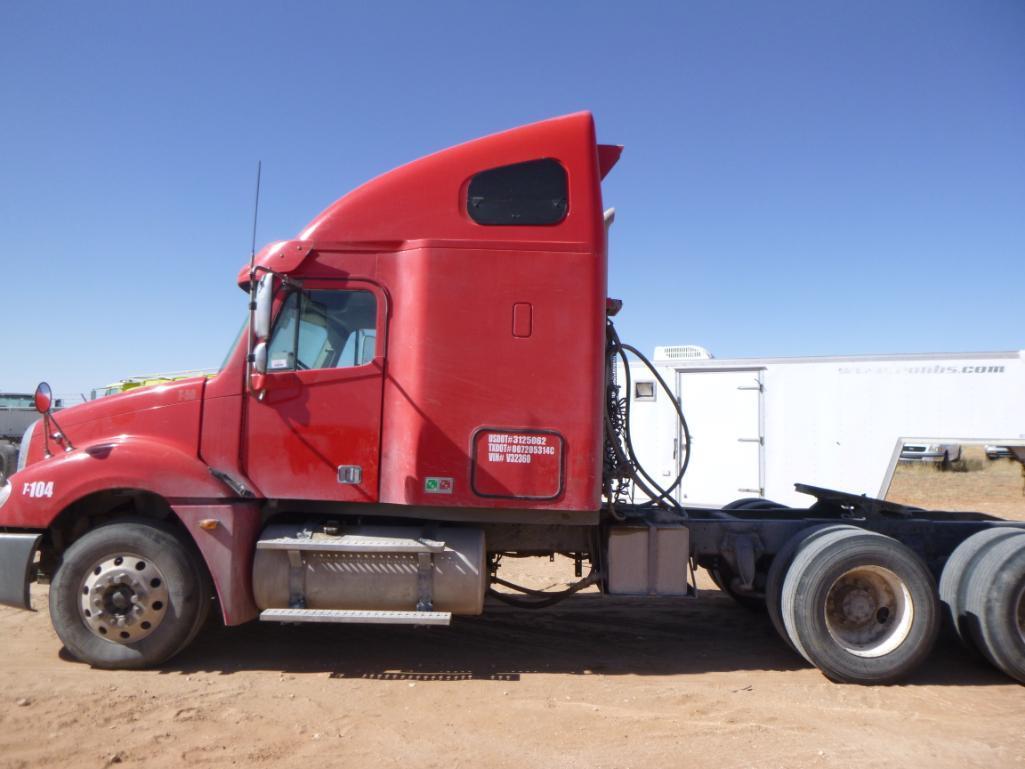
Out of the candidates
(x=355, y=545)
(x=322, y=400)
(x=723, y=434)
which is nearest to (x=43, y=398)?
(x=322, y=400)

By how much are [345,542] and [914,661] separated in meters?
4.11

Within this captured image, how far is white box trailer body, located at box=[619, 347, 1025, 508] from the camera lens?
1027cm

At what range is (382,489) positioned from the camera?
5.10m

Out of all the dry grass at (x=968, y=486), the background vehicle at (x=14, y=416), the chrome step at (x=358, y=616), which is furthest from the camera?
the background vehicle at (x=14, y=416)

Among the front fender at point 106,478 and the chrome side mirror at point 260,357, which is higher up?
the chrome side mirror at point 260,357

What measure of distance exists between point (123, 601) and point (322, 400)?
1.94 metres

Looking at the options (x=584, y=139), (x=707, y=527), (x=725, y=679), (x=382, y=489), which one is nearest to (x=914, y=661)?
(x=725, y=679)

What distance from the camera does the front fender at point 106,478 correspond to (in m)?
4.99

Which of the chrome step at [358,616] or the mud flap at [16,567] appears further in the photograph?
the mud flap at [16,567]

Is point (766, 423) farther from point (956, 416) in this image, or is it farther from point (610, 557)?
point (610, 557)

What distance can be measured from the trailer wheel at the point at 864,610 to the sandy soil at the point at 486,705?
189 millimetres

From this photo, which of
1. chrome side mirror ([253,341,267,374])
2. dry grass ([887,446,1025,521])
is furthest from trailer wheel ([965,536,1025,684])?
dry grass ([887,446,1025,521])

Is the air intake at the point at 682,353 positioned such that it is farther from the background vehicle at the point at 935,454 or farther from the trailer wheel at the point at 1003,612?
the background vehicle at the point at 935,454

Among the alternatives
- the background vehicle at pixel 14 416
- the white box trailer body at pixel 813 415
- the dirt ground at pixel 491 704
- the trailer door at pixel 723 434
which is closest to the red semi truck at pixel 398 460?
the dirt ground at pixel 491 704
